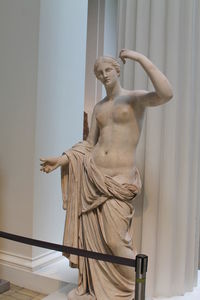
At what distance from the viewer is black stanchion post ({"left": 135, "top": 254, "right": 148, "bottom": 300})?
1611mm

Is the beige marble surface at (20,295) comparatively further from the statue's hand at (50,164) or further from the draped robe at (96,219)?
the statue's hand at (50,164)

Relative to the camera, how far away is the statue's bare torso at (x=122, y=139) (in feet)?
7.77

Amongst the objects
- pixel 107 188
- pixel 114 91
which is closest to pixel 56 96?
pixel 114 91

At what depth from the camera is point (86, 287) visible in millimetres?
2523

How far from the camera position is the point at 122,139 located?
93.1 inches

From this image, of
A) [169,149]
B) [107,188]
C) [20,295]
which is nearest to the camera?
[107,188]

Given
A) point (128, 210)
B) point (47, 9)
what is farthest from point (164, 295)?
point (47, 9)

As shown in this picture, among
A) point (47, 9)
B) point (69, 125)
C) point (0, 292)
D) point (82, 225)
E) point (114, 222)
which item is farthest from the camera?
point (69, 125)

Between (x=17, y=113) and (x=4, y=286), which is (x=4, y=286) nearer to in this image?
(x=4, y=286)

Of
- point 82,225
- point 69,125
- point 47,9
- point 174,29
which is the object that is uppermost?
point 47,9

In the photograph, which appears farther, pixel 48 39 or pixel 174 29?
pixel 48 39

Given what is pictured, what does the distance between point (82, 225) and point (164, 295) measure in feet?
3.00

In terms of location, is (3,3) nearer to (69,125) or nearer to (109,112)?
(69,125)

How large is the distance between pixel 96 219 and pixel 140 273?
0.84 meters
